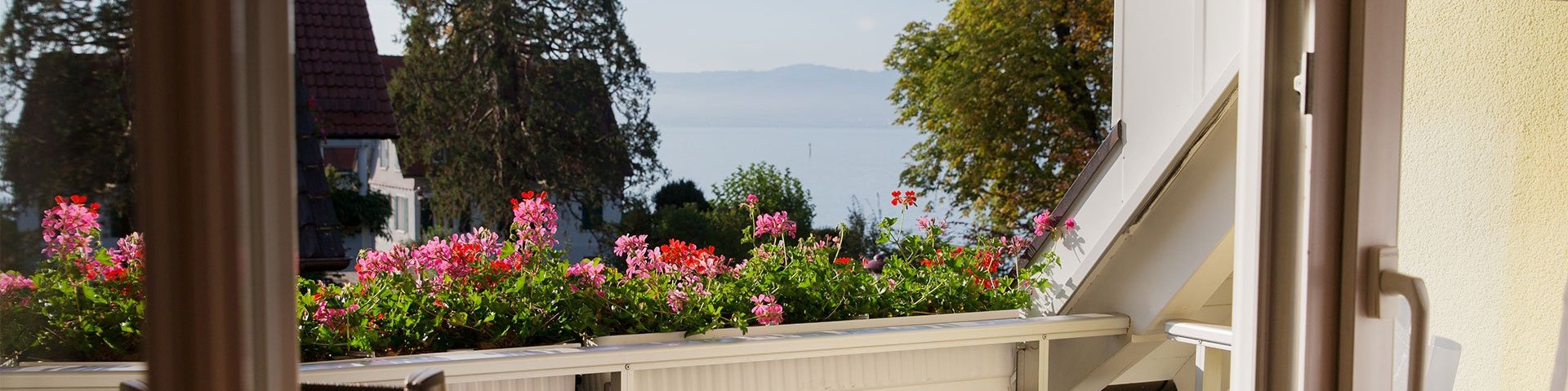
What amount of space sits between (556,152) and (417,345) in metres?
8.06

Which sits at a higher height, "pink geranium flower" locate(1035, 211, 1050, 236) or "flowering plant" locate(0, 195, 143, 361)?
"flowering plant" locate(0, 195, 143, 361)

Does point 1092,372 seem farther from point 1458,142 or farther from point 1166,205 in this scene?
point 1458,142

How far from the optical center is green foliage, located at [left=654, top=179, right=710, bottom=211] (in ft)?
32.2

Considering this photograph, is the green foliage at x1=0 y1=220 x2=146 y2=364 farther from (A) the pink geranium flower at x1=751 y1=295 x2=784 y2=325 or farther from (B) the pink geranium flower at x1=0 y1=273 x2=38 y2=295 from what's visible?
(A) the pink geranium flower at x1=751 y1=295 x2=784 y2=325

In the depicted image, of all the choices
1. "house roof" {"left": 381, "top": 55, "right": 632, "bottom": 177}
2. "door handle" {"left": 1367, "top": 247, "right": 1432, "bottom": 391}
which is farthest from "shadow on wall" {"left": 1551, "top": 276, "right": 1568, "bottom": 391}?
"house roof" {"left": 381, "top": 55, "right": 632, "bottom": 177}

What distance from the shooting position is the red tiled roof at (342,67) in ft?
25.4

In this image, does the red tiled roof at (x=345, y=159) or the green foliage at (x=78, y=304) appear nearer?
the green foliage at (x=78, y=304)

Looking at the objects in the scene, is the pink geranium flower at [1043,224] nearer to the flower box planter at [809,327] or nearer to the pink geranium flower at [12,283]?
the flower box planter at [809,327]

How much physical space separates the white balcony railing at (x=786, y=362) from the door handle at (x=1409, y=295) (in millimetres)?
1061

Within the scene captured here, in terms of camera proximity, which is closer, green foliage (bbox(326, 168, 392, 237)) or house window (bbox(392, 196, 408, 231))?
green foliage (bbox(326, 168, 392, 237))

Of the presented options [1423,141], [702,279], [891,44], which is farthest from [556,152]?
[1423,141]

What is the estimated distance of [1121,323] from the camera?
220cm

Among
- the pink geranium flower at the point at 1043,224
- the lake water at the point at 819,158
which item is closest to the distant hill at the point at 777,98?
the lake water at the point at 819,158

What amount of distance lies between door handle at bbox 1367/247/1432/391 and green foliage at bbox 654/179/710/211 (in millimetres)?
8766
